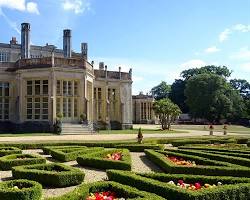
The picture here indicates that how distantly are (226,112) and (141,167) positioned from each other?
2672 inches

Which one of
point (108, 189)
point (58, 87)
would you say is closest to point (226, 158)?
point (108, 189)

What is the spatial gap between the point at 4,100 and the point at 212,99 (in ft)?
167

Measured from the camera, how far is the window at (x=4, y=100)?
4055 centimetres

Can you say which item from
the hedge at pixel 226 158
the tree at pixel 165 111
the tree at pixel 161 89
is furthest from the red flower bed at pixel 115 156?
the tree at pixel 161 89

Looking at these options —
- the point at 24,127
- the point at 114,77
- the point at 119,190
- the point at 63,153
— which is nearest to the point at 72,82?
the point at 24,127

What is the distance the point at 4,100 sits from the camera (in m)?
40.7

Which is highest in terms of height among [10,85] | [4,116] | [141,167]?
[10,85]

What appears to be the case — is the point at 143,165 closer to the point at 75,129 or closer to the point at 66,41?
the point at 75,129

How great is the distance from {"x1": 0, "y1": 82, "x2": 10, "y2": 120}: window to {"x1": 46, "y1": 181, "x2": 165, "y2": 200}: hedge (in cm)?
3290

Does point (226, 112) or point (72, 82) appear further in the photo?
point (226, 112)

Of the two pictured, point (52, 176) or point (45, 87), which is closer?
point (52, 176)

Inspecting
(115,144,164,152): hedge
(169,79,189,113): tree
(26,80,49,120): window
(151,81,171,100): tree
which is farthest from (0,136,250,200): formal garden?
(151,81,171,100): tree

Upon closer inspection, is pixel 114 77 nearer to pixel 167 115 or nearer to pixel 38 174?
pixel 167 115

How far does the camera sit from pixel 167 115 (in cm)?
4928
